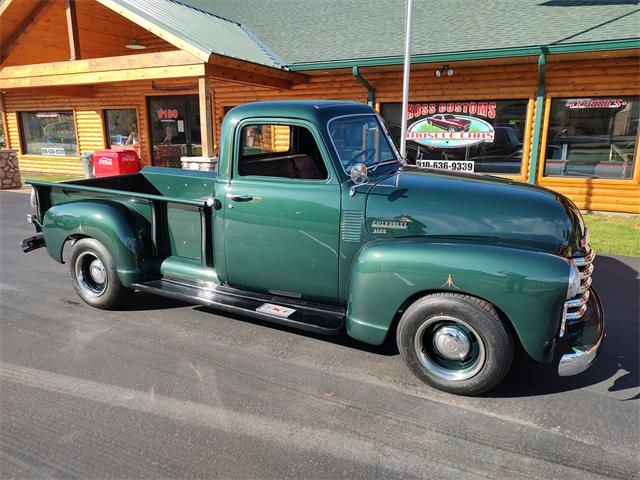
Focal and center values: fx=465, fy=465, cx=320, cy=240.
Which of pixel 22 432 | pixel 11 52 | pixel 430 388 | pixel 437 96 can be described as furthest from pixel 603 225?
pixel 11 52

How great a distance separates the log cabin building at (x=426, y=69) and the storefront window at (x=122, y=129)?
1.16 m

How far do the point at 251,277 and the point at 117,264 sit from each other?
1.43 m

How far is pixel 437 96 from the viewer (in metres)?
10.3

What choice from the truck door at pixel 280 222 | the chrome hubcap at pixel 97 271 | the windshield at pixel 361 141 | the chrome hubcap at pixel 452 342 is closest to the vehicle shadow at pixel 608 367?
the chrome hubcap at pixel 452 342

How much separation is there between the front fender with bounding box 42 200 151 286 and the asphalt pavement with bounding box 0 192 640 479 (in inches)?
23.2

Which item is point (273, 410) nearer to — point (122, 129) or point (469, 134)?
point (469, 134)

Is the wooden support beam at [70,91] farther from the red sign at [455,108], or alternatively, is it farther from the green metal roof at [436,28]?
the red sign at [455,108]

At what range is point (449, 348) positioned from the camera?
323cm

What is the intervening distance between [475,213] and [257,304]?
1.88 metres

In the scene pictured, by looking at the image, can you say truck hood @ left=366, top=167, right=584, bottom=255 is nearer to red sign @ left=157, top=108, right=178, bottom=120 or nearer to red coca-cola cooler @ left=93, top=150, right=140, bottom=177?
red coca-cola cooler @ left=93, top=150, right=140, bottom=177

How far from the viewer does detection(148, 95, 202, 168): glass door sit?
13.8m

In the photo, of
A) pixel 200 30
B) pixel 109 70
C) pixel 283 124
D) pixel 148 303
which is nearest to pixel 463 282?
pixel 283 124

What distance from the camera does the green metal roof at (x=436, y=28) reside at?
863 centimetres

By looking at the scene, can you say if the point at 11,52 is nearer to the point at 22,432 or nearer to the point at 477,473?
the point at 22,432
